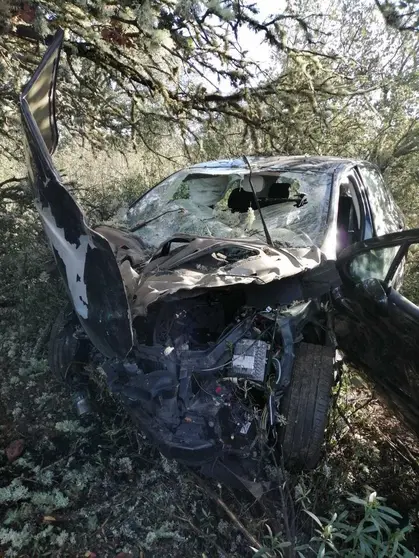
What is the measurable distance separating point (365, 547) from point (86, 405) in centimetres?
202

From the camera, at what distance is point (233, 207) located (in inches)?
147

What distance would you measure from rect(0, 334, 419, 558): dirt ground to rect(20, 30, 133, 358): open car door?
961 millimetres

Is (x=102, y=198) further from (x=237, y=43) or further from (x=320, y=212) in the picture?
(x=320, y=212)

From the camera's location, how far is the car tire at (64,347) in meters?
3.02

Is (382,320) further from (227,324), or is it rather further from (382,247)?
(227,324)

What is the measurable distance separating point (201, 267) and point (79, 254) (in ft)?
2.22

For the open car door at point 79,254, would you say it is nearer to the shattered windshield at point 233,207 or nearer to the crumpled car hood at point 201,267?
the crumpled car hood at point 201,267

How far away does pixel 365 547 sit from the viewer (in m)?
1.54

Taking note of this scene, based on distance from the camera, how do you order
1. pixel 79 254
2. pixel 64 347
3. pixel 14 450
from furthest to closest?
pixel 64 347 < pixel 14 450 < pixel 79 254

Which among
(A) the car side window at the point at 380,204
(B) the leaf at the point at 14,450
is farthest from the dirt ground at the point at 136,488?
(A) the car side window at the point at 380,204

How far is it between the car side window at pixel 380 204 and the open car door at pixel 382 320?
53.7 inches

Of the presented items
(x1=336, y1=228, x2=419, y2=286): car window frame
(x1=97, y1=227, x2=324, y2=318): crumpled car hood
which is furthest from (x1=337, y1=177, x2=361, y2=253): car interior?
(x1=97, y1=227, x2=324, y2=318): crumpled car hood

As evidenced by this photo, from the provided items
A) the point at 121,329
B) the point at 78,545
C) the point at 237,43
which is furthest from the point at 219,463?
the point at 237,43

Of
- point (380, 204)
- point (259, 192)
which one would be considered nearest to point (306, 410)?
point (259, 192)
